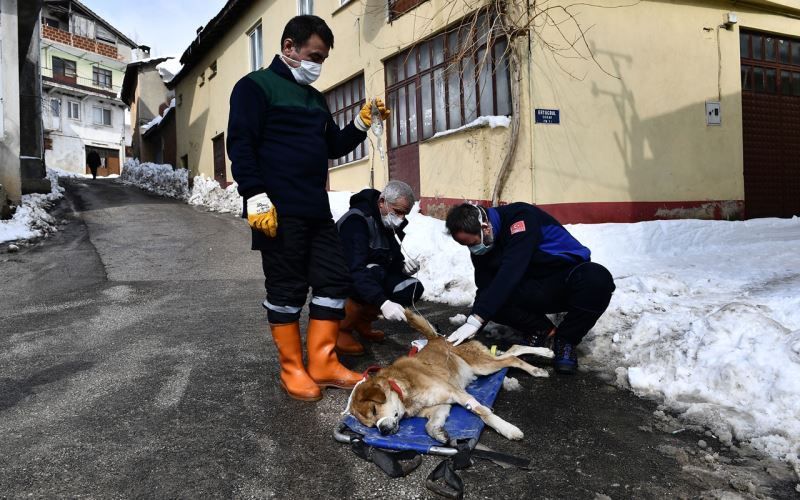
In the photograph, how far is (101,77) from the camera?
43.0m

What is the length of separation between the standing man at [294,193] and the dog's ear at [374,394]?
1.92ft

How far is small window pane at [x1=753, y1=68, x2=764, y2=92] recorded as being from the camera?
1042 cm

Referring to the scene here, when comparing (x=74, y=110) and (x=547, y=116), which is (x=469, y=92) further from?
(x=74, y=110)

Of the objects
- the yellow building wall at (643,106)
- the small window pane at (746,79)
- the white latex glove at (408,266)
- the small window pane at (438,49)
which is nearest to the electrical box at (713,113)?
the yellow building wall at (643,106)

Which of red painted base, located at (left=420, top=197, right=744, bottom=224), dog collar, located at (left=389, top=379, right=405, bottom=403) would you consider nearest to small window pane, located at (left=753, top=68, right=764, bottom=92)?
red painted base, located at (left=420, top=197, right=744, bottom=224)

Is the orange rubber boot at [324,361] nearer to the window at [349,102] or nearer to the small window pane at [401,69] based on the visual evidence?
the small window pane at [401,69]

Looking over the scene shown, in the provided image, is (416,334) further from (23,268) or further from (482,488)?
(23,268)

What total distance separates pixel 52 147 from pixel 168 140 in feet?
59.5

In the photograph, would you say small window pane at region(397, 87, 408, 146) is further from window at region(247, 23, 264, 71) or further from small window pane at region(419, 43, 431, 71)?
window at region(247, 23, 264, 71)

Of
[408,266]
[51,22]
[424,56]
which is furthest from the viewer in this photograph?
[51,22]

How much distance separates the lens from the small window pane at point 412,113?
34.0ft

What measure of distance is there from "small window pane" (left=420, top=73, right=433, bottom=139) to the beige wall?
0.34m

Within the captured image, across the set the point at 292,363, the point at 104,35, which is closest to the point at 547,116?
the point at 292,363

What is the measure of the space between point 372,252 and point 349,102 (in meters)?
9.63
